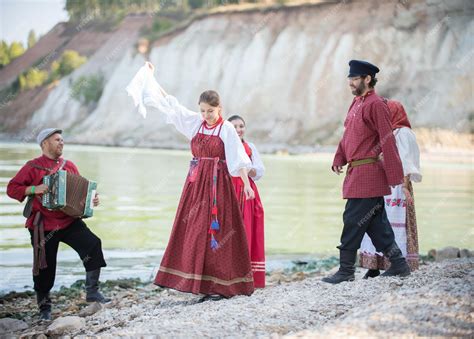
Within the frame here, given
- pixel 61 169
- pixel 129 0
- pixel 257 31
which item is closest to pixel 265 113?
pixel 257 31

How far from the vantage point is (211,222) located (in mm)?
6547

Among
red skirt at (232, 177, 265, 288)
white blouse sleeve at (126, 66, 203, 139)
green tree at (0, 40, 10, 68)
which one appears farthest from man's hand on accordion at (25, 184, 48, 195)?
green tree at (0, 40, 10, 68)

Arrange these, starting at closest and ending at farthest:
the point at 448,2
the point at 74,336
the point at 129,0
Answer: the point at 74,336
the point at 448,2
the point at 129,0

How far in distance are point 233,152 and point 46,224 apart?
5.73 ft

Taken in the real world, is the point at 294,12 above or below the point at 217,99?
above

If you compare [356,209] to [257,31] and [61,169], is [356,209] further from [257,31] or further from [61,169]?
[257,31]

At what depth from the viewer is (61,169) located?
6.82 metres

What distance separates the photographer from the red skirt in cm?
726

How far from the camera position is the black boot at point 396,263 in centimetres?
659

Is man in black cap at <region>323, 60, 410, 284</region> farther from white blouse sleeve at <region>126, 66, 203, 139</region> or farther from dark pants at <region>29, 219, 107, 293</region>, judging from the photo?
dark pants at <region>29, 219, 107, 293</region>

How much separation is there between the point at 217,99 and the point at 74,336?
2280 mm

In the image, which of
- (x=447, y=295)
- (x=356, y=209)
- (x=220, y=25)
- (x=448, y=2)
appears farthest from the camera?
(x=220, y=25)

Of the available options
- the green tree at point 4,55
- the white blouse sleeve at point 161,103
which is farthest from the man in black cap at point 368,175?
the green tree at point 4,55

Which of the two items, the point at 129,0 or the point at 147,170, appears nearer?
the point at 147,170
